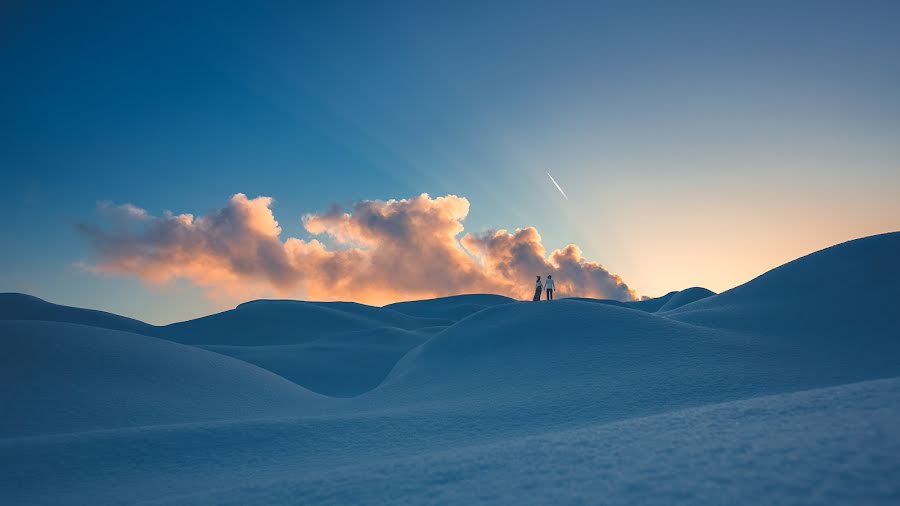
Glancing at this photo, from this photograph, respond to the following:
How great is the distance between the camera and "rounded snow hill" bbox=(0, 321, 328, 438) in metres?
12.1

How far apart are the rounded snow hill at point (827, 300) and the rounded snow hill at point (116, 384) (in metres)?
14.4

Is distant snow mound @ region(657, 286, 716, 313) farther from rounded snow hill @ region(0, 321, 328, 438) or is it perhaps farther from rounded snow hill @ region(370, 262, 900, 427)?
rounded snow hill @ region(0, 321, 328, 438)

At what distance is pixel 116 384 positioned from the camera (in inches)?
555

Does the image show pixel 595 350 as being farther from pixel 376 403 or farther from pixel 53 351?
pixel 53 351

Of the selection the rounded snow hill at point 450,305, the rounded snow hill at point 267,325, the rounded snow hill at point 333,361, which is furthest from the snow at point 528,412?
the rounded snow hill at point 450,305

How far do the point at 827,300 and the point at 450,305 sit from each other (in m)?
68.1

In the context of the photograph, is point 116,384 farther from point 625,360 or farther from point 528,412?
point 625,360

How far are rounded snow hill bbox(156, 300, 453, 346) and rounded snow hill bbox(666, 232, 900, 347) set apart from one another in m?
35.9

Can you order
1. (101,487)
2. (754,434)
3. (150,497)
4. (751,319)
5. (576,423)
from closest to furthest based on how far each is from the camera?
(754,434) → (150,497) → (101,487) → (576,423) → (751,319)

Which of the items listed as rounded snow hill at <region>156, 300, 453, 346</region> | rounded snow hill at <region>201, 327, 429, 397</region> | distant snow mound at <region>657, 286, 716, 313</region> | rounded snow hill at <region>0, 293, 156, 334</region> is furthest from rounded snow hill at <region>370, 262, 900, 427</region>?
rounded snow hill at <region>0, 293, 156, 334</region>

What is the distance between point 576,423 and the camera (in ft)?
30.7

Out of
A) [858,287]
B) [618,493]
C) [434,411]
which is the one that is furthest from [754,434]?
[858,287]

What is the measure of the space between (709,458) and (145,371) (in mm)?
15542

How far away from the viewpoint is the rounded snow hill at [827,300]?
15281 millimetres
